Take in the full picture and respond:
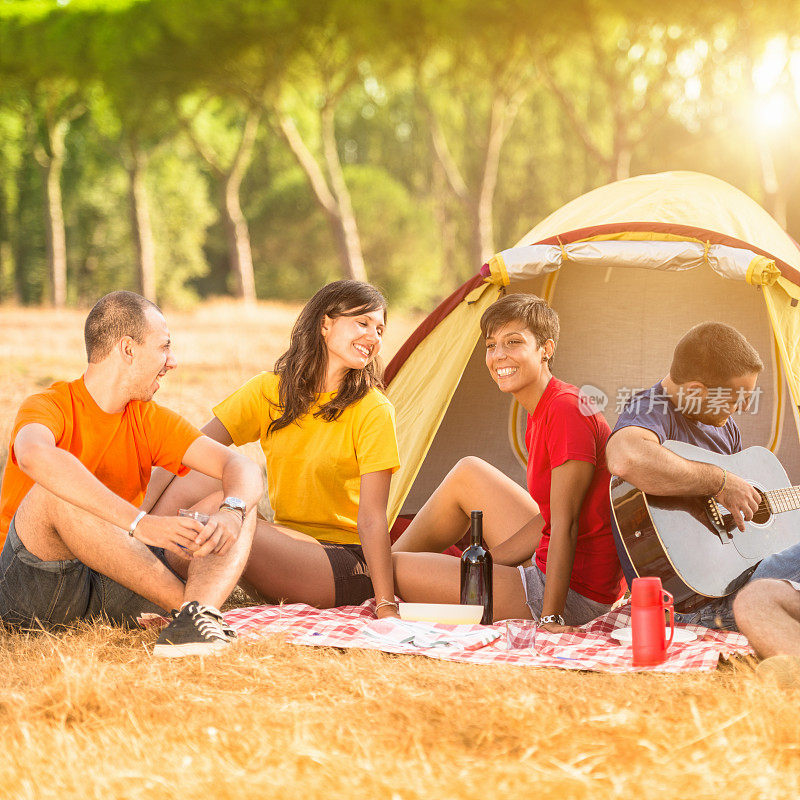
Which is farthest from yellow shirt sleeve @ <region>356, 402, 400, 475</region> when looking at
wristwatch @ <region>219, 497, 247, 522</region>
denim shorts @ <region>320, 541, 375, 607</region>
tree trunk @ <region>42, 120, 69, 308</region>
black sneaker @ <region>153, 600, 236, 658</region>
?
tree trunk @ <region>42, 120, 69, 308</region>

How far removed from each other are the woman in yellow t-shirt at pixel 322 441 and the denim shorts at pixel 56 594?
1.40 ft

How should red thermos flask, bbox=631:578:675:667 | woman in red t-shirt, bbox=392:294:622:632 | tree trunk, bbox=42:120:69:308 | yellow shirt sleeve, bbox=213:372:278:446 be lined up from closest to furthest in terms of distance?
red thermos flask, bbox=631:578:675:667
woman in red t-shirt, bbox=392:294:622:632
yellow shirt sleeve, bbox=213:372:278:446
tree trunk, bbox=42:120:69:308

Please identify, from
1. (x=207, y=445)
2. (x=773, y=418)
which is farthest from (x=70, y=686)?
(x=773, y=418)

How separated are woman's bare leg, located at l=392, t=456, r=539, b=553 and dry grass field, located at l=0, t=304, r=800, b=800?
0.85 metres

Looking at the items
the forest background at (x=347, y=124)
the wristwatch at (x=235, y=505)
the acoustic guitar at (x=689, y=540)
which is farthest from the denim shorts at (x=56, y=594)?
the forest background at (x=347, y=124)

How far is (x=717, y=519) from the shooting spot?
310 cm

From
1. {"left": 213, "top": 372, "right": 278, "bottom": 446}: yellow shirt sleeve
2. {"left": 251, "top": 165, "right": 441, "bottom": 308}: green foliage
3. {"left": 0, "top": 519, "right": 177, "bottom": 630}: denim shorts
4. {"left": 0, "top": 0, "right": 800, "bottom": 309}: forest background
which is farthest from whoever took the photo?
{"left": 251, "top": 165, "right": 441, "bottom": 308}: green foliage

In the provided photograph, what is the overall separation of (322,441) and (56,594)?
0.95 metres

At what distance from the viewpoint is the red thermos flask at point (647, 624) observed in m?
2.60

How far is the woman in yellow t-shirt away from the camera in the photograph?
320 cm

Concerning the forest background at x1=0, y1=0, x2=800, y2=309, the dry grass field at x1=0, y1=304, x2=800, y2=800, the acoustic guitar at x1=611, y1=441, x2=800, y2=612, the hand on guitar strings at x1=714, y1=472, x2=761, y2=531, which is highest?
the forest background at x1=0, y1=0, x2=800, y2=309

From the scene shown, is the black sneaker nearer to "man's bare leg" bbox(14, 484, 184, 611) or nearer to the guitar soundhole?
"man's bare leg" bbox(14, 484, 184, 611)

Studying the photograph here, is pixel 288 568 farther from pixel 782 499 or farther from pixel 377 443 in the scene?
pixel 782 499

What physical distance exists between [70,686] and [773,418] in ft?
11.3
